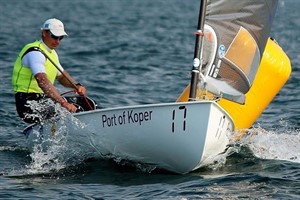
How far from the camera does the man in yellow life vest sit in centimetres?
703

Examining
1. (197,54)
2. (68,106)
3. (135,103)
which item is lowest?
(135,103)

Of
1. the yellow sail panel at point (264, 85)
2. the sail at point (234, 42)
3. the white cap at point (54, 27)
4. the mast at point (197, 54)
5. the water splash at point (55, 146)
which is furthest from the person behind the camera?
the yellow sail panel at point (264, 85)

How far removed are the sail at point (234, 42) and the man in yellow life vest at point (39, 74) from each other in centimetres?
135

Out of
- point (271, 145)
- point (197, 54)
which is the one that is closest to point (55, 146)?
point (197, 54)

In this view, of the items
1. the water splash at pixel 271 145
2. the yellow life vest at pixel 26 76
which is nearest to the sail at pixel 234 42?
the water splash at pixel 271 145

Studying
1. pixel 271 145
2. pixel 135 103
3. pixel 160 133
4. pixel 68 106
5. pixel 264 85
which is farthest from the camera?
pixel 135 103

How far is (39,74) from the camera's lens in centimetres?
703

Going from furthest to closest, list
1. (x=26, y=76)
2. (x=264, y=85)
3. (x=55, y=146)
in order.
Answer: (x=264, y=85) → (x=26, y=76) → (x=55, y=146)

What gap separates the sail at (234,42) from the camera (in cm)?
666

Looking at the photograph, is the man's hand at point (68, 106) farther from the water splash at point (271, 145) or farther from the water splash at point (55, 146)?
the water splash at point (271, 145)

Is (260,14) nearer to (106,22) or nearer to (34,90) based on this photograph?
(34,90)

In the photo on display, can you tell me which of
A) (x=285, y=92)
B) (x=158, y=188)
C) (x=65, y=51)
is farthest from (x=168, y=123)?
(x=65, y=51)

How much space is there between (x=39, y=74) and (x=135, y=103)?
364 centimetres

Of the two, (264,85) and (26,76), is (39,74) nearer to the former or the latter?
(26,76)
